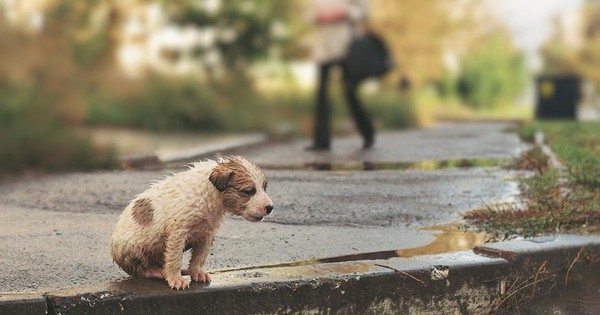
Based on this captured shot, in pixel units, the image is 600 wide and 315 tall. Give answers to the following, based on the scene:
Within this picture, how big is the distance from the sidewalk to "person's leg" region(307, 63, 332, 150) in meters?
1.97

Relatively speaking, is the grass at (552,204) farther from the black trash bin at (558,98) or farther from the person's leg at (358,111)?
the black trash bin at (558,98)

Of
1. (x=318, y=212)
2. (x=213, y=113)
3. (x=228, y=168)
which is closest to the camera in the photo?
(x=228, y=168)

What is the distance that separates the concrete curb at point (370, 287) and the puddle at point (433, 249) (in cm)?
30

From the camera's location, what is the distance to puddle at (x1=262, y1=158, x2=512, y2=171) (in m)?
9.79

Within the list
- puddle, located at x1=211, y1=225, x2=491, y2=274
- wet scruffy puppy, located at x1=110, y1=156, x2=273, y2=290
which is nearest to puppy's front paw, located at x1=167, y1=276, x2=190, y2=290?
wet scruffy puppy, located at x1=110, y1=156, x2=273, y2=290

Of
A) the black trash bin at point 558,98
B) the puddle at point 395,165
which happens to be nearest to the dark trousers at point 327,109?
the puddle at point 395,165

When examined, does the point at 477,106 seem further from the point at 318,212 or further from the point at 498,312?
the point at 498,312

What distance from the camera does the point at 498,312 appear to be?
4500 millimetres

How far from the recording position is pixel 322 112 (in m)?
11.9

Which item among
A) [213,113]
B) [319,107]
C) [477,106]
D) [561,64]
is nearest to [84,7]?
[213,113]

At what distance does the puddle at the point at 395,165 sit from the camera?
32.1ft

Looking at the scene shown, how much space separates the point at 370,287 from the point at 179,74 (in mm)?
14605

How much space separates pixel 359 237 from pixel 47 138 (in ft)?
18.6

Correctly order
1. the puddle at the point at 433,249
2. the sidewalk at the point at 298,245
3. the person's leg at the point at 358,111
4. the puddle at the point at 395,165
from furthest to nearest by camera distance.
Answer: the person's leg at the point at 358,111
the puddle at the point at 395,165
the puddle at the point at 433,249
the sidewalk at the point at 298,245
